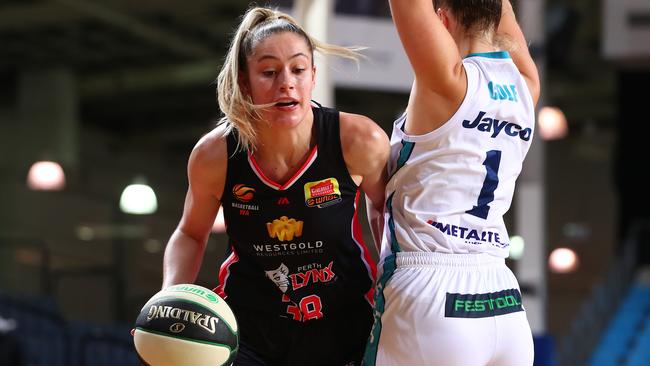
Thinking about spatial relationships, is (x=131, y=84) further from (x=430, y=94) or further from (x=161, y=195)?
(x=430, y=94)

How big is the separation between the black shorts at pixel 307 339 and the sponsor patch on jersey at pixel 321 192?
354 millimetres

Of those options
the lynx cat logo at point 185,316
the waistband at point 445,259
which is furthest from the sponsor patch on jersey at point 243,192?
the waistband at point 445,259

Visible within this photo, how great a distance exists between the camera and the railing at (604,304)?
14.3 metres

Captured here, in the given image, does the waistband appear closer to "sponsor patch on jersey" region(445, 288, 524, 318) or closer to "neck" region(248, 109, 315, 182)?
"sponsor patch on jersey" region(445, 288, 524, 318)

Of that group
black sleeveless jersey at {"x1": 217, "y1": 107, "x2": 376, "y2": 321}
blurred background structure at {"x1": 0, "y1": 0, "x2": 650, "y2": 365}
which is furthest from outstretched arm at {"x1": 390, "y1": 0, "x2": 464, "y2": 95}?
blurred background structure at {"x1": 0, "y1": 0, "x2": 650, "y2": 365}

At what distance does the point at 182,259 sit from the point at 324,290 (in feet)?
1.59

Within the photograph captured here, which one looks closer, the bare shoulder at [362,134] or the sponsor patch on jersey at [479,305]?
the sponsor patch on jersey at [479,305]

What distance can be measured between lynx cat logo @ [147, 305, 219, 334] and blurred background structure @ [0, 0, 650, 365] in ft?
20.5

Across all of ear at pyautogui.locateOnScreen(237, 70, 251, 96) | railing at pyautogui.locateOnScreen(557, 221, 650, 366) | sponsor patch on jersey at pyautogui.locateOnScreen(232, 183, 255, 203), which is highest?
ear at pyautogui.locateOnScreen(237, 70, 251, 96)

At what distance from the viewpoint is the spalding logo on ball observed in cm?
283

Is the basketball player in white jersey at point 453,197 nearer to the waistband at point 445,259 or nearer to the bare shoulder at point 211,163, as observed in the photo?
the waistband at point 445,259

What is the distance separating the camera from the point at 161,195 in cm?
1902

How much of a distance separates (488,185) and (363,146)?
400 mm

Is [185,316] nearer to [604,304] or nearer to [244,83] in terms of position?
[244,83]
